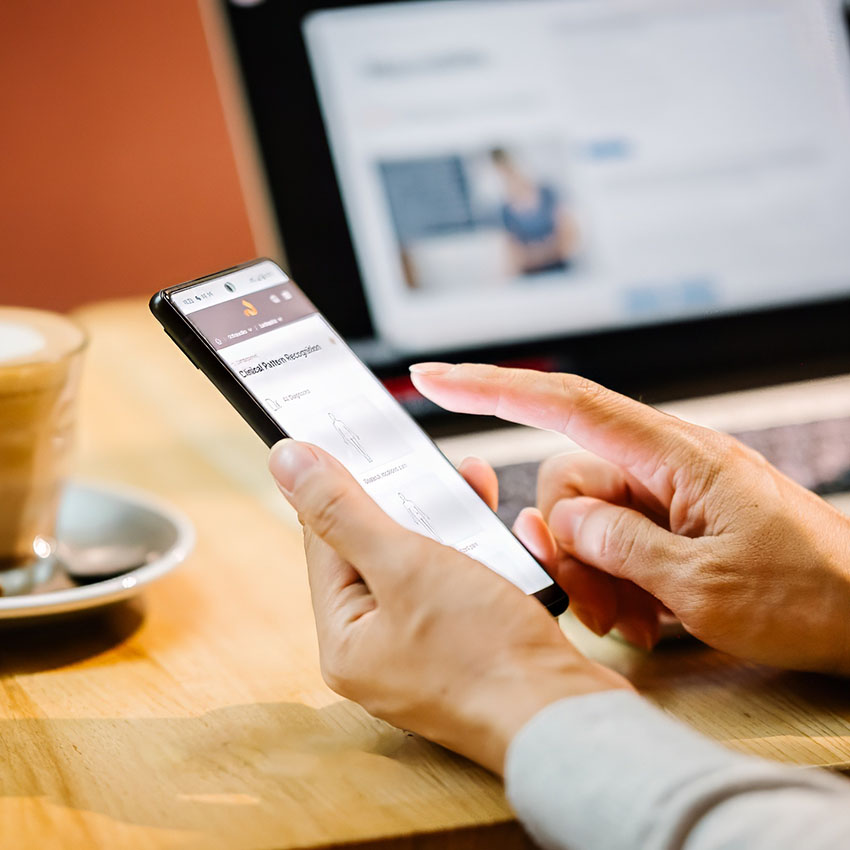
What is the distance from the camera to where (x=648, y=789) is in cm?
30

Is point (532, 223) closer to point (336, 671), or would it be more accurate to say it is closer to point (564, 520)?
point (564, 520)

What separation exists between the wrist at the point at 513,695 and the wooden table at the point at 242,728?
0.02 metres

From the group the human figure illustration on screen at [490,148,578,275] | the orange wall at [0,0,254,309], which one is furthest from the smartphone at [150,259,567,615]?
the orange wall at [0,0,254,309]

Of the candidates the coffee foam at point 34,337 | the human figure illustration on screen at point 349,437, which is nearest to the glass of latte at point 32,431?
the coffee foam at point 34,337

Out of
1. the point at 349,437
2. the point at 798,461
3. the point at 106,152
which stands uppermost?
the point at 106,152

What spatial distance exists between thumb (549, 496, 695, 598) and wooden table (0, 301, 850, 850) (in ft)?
0.15

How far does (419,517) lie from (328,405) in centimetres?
6

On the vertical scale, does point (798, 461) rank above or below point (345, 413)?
below

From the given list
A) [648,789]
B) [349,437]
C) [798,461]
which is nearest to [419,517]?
[349,437]

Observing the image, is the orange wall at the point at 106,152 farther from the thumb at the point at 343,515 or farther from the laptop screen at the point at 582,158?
the thumb at the point at 343,515

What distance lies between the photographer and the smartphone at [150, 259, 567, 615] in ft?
1.37

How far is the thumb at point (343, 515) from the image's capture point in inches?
14.0

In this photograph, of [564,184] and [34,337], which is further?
[564,184]

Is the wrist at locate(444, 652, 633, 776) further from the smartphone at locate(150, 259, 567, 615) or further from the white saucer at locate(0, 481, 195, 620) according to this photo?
the white saucer at locate(0, 481, 195, 620)
